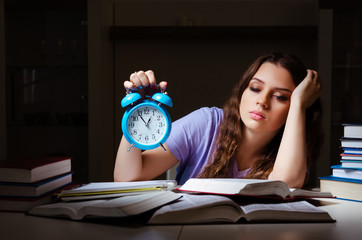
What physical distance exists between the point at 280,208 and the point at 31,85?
2811 mm

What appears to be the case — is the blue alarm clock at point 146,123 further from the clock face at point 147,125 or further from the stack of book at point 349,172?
the stack of book at point 349,172

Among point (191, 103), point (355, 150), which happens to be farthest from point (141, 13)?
point (355, 150)

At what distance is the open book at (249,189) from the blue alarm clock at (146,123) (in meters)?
0.17

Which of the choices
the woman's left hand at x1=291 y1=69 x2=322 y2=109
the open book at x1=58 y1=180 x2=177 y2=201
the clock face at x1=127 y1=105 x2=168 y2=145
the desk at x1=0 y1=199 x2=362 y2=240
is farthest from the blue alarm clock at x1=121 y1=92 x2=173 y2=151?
the woman's left hand at x1=291 y1=69 x2=322 y2=109

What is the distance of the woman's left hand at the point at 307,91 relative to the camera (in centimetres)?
150

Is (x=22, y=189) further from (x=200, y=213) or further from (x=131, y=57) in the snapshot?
(x=131, y=57)

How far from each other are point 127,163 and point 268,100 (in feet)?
2.00

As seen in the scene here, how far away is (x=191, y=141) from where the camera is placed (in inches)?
65.5

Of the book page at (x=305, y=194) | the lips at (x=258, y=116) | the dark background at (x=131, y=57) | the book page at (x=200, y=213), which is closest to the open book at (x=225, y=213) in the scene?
the book page at (x=200, y=213)

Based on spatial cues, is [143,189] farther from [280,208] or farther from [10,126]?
[10,126]

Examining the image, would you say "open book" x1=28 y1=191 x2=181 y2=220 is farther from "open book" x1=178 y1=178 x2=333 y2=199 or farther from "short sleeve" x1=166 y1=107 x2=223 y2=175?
"short sleeve" x1=166 y1=107 x2=223 y2=175

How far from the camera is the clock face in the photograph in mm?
1114

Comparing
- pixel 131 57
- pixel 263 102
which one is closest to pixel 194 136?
pixel 263 102

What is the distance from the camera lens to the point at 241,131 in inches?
66.0
